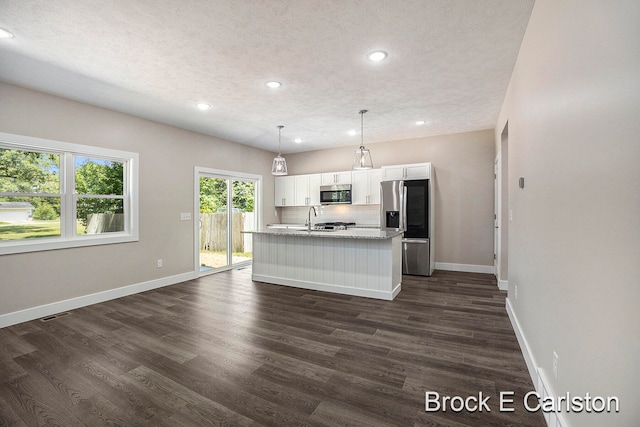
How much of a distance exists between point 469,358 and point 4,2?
14.5 ft

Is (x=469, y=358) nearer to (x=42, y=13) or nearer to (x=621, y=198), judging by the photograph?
(x=621, y=198)

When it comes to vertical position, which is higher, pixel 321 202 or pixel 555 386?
pixel 321 202

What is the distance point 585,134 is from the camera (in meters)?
1.25

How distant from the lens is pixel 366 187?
626cm

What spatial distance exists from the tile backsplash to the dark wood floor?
2.90m

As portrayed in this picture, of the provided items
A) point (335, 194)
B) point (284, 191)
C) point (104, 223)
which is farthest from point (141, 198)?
point (335, 194)

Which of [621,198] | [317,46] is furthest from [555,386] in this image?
[317,46]

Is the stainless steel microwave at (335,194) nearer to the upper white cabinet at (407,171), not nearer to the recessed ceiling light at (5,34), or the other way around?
the upper white cabinet at (407,171)

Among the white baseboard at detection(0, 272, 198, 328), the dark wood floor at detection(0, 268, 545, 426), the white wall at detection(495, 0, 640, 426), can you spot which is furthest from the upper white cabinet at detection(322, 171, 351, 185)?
the white wall at detection(495, 0, 640, 426)

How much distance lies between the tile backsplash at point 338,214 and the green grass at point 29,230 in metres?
4.65

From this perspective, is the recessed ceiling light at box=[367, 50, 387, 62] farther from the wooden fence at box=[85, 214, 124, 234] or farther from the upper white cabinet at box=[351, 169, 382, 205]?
the wooden fence at box=[85, 214, 124, 234]

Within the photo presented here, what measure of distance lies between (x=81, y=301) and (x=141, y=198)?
1.62 meters

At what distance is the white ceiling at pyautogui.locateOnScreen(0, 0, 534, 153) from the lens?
2.14 m

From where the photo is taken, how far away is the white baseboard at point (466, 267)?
5469 millimetres
